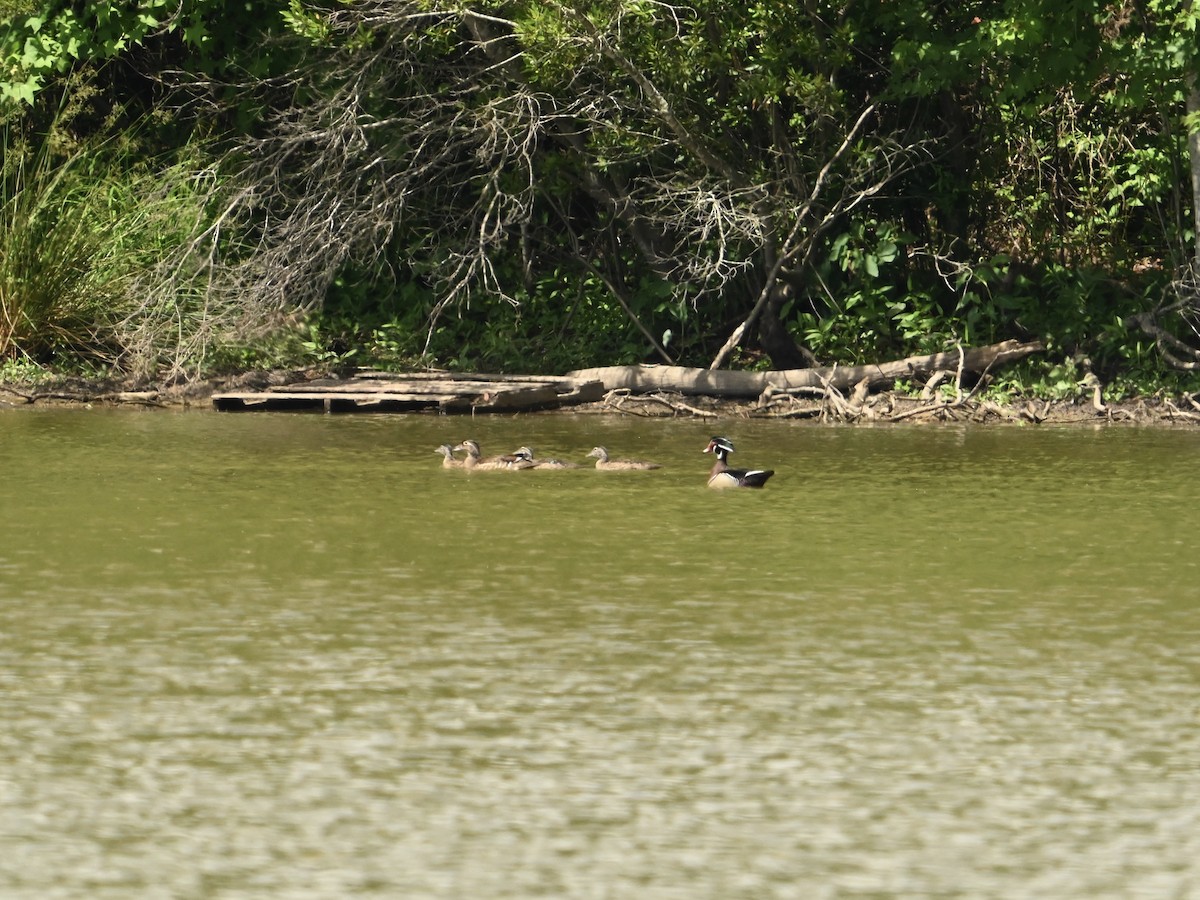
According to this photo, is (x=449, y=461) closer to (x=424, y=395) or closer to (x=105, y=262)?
(x=424, y=395)

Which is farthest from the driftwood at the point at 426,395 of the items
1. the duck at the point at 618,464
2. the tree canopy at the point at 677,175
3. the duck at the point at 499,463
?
the duck at the point at 618,464

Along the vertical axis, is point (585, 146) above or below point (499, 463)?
above

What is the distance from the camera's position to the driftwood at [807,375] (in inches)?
832

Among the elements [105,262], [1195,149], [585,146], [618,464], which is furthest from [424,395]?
[1195,149]

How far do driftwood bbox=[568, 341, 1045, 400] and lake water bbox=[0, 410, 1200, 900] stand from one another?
5988 mm

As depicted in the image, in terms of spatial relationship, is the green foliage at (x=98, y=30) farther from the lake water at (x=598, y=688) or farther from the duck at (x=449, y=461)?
the lake water at (x=598, y=688)

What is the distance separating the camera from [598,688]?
27.2 feet

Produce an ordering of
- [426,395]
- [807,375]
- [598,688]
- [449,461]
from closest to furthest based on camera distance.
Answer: [598,688]
[449,461]
[426,395]
[807,375]

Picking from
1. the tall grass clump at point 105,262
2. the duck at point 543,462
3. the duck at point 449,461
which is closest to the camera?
the duck at point 543,462

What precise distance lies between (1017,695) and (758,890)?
267cm

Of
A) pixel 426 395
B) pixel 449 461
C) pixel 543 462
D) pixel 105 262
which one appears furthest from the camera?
pixel 105 262

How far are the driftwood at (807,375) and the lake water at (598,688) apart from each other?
5.99 meters

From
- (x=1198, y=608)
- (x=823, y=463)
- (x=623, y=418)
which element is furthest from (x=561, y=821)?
(x=623, y=418)

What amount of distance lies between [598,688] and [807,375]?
13.1 metres
